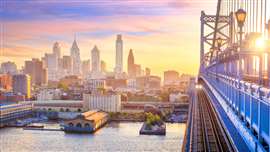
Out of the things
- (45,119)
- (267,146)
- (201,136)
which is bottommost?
(45,119)

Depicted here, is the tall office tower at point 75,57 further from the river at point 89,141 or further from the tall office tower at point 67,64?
the river at point 89,141

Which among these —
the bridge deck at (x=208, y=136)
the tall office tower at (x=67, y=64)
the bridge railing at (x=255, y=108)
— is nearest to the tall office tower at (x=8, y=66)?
the tall office tower at (x=67, y=64)

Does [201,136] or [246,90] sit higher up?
[246,90]

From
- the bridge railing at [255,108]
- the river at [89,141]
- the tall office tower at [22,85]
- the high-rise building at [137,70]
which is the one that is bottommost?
the river at [89,141]

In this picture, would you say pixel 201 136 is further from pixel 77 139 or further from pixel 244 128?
pixel 77 139

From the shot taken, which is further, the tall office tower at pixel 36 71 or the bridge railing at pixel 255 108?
the tall office tower at pixel 36 71

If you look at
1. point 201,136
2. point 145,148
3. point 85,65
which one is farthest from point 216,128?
point 85,65
